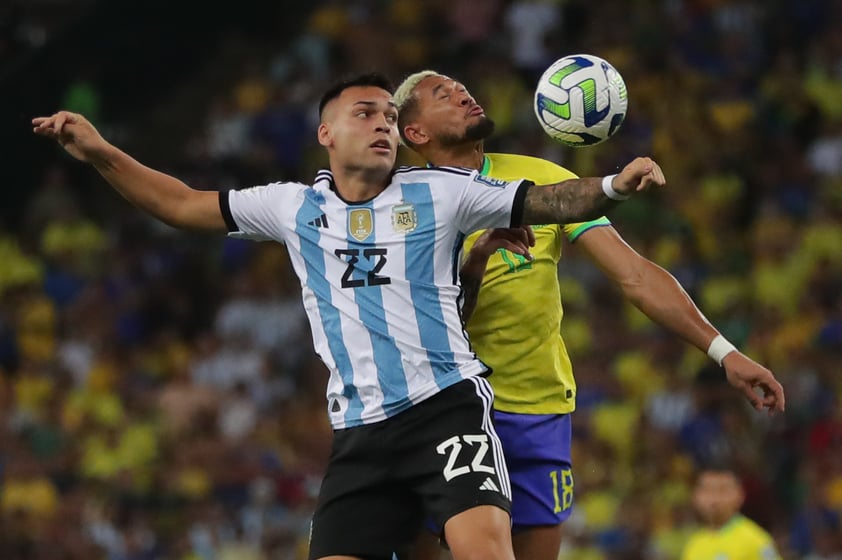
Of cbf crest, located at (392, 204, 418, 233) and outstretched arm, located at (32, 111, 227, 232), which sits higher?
outstretched arm, located at (32, 111, 227, 232)

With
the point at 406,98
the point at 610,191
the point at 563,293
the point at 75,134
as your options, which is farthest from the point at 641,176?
the point at 563,293

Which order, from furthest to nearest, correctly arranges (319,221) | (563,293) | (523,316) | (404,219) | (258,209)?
(563,293) < (523,316) < (258,209) < (319,221) < (404,219)

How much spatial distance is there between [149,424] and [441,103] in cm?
802

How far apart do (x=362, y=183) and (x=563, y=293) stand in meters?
7.69

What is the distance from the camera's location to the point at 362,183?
555 cm

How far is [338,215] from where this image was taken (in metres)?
5.50

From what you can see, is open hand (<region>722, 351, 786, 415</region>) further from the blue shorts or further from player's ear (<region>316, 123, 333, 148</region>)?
player's ear (<region>316, 123, 333, 148</region>)

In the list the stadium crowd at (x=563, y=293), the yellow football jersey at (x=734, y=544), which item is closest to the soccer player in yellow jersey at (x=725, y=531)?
the yellow football jersey at (x=734, y=544)

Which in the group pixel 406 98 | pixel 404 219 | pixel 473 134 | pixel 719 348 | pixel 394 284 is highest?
pixel 406 98

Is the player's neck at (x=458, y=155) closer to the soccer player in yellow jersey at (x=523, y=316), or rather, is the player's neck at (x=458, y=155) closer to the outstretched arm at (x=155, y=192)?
the soccer player in yellow jersey at (x=523, y=316)

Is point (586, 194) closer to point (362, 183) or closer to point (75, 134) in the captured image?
point (362, 183)

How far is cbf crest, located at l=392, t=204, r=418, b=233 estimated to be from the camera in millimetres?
5395

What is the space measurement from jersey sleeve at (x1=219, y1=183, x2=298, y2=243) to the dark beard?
804 millimetres

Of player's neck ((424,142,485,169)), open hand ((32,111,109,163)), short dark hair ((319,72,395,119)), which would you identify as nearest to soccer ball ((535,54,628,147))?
player's neck ((424,142,485,169))
